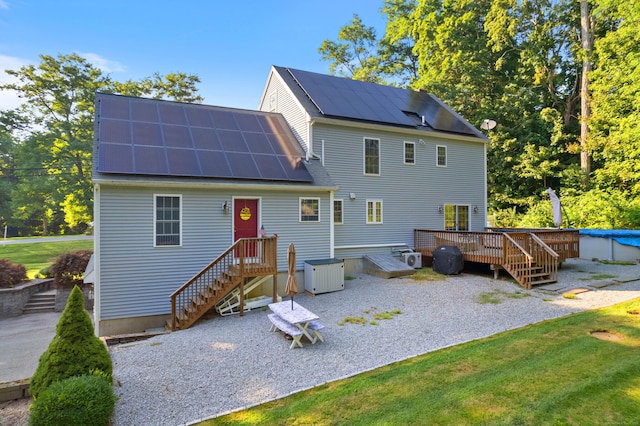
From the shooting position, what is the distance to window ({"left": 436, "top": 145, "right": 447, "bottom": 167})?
15.1 m

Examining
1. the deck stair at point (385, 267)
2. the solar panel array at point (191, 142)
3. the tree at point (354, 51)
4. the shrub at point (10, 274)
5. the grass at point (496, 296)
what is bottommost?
the shrub at point (10, 274)

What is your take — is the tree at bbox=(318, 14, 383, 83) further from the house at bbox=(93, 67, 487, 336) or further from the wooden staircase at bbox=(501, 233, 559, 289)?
the wooden staircase at bbox=(501, 233, 559, 289)

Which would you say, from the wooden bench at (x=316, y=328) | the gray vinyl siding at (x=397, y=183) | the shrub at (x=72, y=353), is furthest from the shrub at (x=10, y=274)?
the wooden bench at (x=316, y=328)

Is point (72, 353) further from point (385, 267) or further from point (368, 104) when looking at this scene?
point (368, 104)

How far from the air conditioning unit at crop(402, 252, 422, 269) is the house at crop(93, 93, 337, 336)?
3571mm

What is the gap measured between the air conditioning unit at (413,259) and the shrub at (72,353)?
34.9 ft

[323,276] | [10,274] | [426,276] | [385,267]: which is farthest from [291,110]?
[10,274]

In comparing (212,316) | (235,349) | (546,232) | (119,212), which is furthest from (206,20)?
(546,232)

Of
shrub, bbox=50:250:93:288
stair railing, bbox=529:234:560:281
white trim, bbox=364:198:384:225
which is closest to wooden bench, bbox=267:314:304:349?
white trim, bbox=364:198:384:225

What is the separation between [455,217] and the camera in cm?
1569

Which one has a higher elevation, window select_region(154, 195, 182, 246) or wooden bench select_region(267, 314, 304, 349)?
window select_region(154, 195, 182, 246)

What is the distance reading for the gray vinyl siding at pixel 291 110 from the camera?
1291 centimetres

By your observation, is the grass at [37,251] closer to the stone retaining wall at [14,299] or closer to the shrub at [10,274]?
the shrub at [10,274]

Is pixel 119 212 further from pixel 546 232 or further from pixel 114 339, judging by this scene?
pixel 546 232
